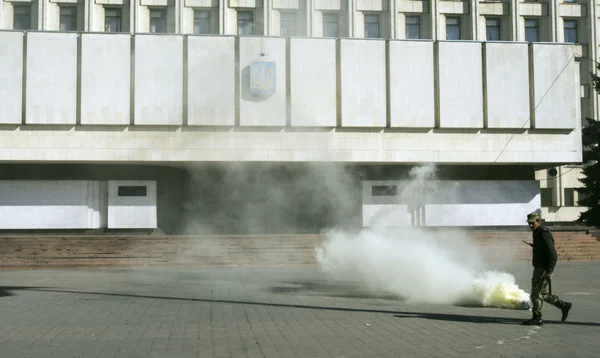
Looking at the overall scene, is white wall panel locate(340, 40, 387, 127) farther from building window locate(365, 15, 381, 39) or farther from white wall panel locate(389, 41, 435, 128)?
building window locate(365, 15, 381, 39)

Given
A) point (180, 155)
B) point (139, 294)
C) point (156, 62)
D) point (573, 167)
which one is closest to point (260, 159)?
point (180, 155)

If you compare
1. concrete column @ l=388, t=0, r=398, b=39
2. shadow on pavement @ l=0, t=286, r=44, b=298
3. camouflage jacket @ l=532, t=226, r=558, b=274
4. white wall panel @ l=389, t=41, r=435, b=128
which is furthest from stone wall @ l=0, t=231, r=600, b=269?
concrete column @ l=388, t=0, r=398, b=39

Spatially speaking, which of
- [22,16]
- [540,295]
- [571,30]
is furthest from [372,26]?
[540,295]

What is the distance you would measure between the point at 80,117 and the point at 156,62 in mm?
4534

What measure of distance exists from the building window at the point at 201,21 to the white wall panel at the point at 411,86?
43.3 feet

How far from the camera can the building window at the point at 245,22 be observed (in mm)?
38312

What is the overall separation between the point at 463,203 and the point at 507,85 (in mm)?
6703

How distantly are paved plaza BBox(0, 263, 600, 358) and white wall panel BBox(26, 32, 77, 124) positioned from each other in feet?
49.3

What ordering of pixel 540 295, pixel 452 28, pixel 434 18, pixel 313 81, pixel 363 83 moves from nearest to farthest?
pixel 540 295 → pixel 313 81 → pixel 363 83 → pixel 434 18 → pixel 452 28

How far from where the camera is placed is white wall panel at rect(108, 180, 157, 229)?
31.2 metres

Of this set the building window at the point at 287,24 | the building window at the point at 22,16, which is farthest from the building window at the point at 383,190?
the building window at the point at 22,16

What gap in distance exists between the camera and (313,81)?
29.9 metres

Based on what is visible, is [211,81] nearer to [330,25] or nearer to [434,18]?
[330,25]

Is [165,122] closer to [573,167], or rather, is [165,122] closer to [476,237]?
[476,237]
